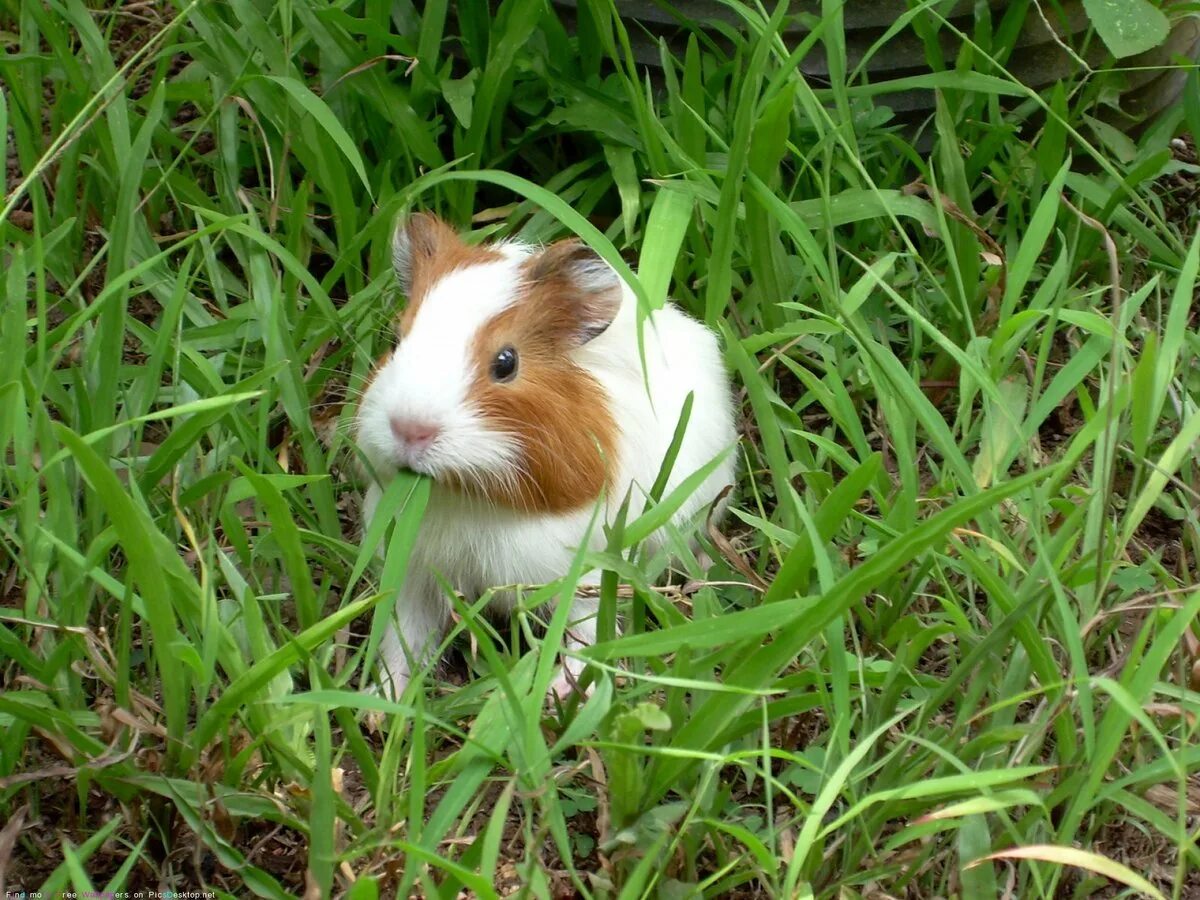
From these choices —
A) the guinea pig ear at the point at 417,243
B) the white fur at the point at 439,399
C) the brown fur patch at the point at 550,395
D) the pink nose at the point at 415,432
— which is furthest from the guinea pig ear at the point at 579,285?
the pink nose at the point at 415,432

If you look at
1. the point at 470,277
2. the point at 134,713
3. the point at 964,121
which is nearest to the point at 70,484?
the point at 134,713

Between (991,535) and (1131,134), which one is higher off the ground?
(1131,134)

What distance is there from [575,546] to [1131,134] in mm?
2644

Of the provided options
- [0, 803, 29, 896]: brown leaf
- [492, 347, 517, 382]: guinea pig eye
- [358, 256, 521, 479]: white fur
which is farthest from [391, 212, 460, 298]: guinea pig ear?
[0, 803, 29, 896]: brown leaf

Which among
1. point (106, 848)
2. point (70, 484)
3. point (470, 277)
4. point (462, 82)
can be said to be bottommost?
point (106, 848)

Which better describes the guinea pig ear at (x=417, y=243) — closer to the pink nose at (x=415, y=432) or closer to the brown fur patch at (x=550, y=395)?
the brown fur patch at (x=550, y=395)

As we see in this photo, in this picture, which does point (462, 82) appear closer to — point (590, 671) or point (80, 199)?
point (80, 199)

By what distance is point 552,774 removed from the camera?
254cm

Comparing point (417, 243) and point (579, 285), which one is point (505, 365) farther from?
point (417, 243)

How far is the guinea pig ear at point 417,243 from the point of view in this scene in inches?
129

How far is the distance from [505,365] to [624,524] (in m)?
0.55

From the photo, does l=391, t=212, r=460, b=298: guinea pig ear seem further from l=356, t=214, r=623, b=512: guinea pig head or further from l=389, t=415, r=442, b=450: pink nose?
l=389, t=415, r=442, b=450: pink nose

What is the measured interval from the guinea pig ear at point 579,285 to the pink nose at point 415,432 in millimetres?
435

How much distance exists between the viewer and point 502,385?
118 inches
